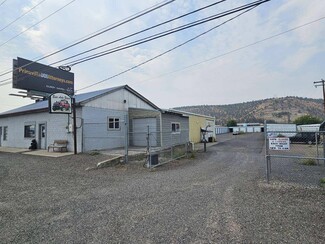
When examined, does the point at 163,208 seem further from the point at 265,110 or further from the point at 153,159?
the point at 265,110

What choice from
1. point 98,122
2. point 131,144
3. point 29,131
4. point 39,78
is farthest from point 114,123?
point 39,78

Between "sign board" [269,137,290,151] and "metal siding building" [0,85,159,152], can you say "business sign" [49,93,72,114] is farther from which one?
"sign board" [269,137,290,151]

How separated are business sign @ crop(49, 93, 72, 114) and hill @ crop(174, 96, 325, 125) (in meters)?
82.9

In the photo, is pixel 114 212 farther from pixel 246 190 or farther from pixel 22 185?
pixel 22 185

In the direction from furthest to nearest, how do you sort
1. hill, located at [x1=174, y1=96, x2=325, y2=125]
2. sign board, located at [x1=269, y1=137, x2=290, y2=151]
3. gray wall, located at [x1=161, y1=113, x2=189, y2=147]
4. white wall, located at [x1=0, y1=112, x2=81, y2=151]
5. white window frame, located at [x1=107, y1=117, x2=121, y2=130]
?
hill, located at [x1=174, y1=96, x2=325, y2=125] < gray wall, located at [x1=161, y1=113, x2=189, y2=147] < white window frame, located at [x1=107, y1=117, x2=121, y2=130] < white wall, located at [x1=0, y1=112, x2=81, y2=151] < sign board, located at [x1=269, y1=137, x2=290, y2=151]

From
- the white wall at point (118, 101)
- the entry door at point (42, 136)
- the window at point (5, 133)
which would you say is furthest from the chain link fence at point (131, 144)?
the window at point (5, 133)

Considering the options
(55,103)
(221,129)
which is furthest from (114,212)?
(221,129)

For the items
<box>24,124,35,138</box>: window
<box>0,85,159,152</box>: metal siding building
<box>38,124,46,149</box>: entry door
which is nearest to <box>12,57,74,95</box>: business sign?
<box>0,85,159,152</box>: metal siding building

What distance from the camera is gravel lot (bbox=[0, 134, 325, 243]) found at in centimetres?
380

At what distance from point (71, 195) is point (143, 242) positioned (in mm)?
3740

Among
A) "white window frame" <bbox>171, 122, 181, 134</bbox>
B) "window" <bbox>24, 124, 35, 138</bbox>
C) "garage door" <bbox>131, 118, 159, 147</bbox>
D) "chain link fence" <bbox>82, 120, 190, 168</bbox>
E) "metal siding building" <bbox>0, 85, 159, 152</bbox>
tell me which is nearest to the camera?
"chain link fence" <bbox>82, 120, 190, 168</bbox>

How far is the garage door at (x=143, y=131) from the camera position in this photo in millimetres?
18844

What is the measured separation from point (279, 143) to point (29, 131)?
20545mm

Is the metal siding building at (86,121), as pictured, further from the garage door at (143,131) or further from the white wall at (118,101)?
the garage door at (143,131)
